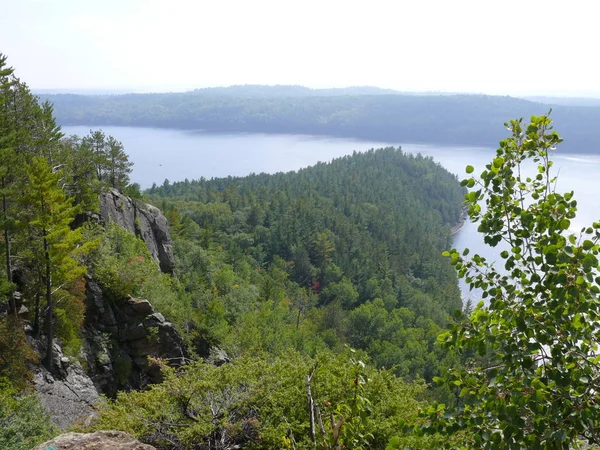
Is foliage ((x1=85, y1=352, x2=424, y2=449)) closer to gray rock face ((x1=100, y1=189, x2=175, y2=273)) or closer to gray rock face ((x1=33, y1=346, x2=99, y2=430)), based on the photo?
gray rock face ((x1=33, y1=346, x2=99, y2=430))

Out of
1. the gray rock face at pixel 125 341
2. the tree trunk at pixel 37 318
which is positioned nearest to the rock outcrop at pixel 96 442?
the tree trunk at pixel 37 318

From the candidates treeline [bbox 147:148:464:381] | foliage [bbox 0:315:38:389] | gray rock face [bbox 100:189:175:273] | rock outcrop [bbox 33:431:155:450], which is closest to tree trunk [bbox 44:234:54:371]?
foliage [bbox 0:315:38:389]

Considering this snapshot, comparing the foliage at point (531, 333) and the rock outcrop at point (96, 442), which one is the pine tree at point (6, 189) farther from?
the foliage at point (531, 333)

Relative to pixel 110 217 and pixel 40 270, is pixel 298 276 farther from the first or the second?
pixel 40 270

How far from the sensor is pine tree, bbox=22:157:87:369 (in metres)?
18.5

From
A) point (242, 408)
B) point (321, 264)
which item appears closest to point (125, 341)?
point (242, 408)

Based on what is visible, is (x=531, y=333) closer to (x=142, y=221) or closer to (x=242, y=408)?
(x=242, y=408)

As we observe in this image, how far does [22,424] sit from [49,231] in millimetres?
7926

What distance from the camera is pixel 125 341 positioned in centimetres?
2459

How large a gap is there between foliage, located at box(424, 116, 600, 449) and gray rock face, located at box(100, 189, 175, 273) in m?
32.3

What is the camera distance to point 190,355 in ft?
88.6

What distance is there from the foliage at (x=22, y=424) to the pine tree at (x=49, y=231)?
5.39m

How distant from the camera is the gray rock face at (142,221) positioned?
34.5 metres

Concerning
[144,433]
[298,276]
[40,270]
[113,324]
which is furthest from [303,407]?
[298,276]
